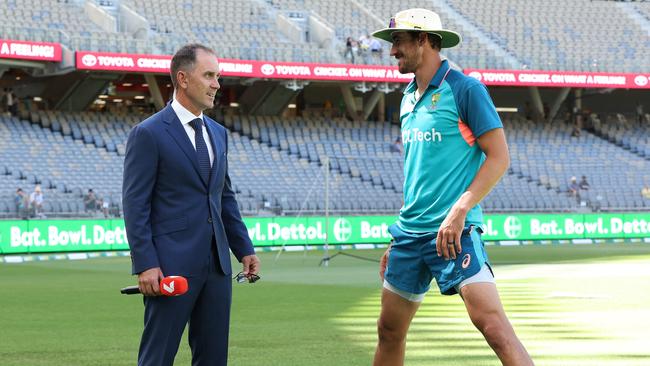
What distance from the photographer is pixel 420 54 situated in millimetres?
7227

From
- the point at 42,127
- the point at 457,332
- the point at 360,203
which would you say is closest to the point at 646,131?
the point at 360,203

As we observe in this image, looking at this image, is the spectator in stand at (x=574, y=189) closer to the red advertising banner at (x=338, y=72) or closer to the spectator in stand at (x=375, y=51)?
the red advertising banner at (x=338, y=72)

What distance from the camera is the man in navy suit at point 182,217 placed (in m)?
6.41

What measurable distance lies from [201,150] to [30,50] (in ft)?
118

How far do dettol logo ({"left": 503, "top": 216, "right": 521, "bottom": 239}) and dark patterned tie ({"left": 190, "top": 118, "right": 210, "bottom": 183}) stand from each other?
34.7 metres

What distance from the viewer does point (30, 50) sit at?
1623 inches

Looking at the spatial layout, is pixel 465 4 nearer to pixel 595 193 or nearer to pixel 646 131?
pixel 646 131

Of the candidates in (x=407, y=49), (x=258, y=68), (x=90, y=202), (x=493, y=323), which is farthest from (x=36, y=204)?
(x=493, y=323)

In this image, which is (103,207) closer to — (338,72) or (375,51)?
(338,72)

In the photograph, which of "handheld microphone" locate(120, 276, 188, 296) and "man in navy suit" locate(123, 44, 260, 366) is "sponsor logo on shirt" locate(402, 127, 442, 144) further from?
"handheld microphone" locate(120, 276, 188, 296)

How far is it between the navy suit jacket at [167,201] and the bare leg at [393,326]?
119 centimetres

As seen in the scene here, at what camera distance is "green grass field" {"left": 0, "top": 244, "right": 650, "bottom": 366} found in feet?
37.3

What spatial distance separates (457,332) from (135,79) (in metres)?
37.4

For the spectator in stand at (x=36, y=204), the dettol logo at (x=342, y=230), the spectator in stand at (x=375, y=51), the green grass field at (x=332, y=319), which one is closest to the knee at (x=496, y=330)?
the green grass field at (x=332, y=319)
